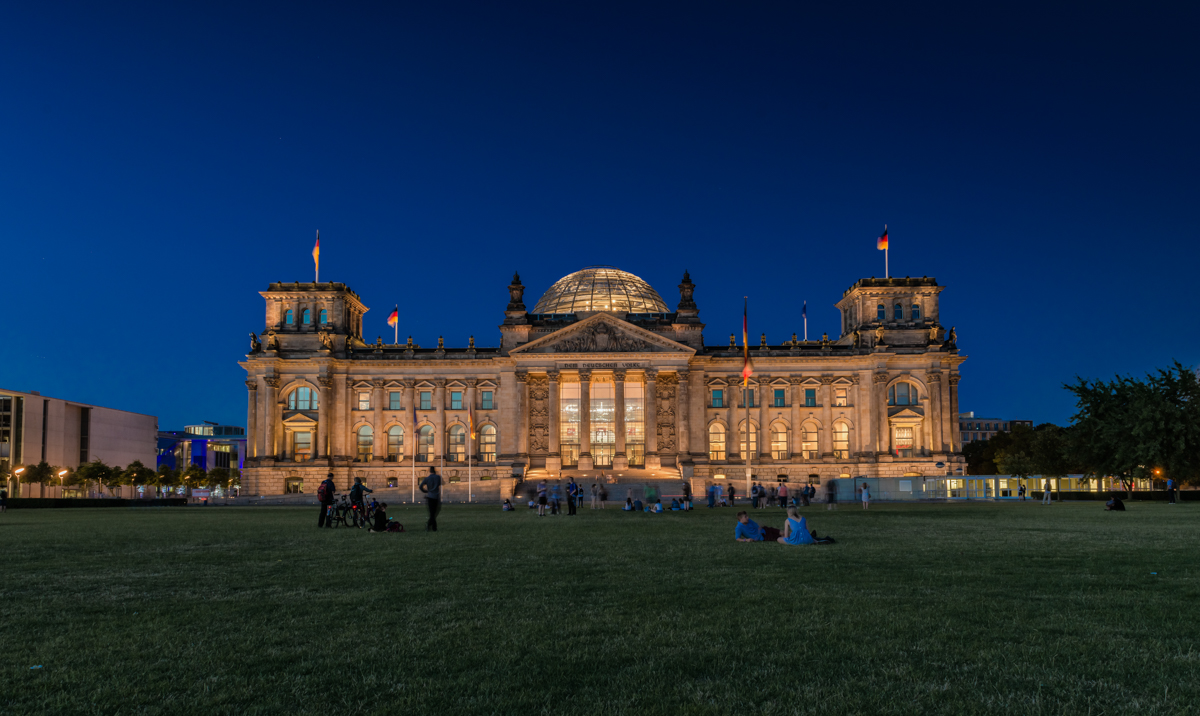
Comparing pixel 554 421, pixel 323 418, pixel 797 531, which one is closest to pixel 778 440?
pixel 554 421

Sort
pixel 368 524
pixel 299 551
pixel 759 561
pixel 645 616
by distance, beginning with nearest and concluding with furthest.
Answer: pixel 645 616, pixel 759 561, pixel 299 551, pixel 368 524

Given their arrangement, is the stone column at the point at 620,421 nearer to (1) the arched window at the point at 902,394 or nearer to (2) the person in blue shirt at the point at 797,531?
(1) the arched window at the point at 902,394

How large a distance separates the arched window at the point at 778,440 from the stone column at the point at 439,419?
109 ft

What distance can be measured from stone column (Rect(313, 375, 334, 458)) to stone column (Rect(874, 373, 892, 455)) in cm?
5404

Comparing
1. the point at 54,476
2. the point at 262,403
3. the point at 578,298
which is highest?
the point at 578,298

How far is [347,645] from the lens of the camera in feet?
31.4

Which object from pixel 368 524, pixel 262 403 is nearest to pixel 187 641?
pixel 368 524

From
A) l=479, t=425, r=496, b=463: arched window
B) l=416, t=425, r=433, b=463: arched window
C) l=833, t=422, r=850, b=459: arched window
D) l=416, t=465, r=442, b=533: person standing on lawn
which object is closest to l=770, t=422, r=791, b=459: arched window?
l=833, t=422, r=850, b=459: arched window

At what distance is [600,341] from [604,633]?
80977mm

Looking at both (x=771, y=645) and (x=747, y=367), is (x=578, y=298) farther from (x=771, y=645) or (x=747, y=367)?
(x=771, y=645)

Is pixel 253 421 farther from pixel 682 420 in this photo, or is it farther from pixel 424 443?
pixel 682 420

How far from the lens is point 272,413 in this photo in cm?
9350

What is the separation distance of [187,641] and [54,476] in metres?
111

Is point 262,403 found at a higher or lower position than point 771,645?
higher
